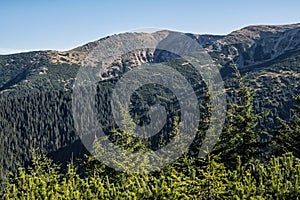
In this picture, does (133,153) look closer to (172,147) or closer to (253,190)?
(172,147)

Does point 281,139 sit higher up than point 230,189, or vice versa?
point 230,189

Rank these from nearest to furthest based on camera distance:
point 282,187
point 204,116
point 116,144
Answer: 1. point 282,187
2. point 204,116
3. point 116,144

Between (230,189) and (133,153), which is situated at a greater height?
(230,189)

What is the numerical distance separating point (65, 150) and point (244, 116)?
175618mm

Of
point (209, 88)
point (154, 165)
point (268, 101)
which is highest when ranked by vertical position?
point (209, 88)

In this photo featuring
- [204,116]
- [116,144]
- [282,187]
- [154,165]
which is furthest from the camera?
[116,144]

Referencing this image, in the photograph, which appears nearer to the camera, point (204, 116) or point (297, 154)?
point (297, 154)

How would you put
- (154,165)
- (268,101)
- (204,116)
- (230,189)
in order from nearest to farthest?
1. (230,189)
2. (204,116)
3. (154,165)
4. (268,101)

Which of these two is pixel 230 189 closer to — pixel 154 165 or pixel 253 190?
pixel 253 190

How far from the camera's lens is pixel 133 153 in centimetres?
2742

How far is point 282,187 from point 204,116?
12.9 m

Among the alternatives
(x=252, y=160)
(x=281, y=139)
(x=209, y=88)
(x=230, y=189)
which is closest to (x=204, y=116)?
(x=209, y=88)

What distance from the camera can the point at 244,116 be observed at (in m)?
24.0

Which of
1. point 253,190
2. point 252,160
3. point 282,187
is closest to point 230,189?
point 253,190
